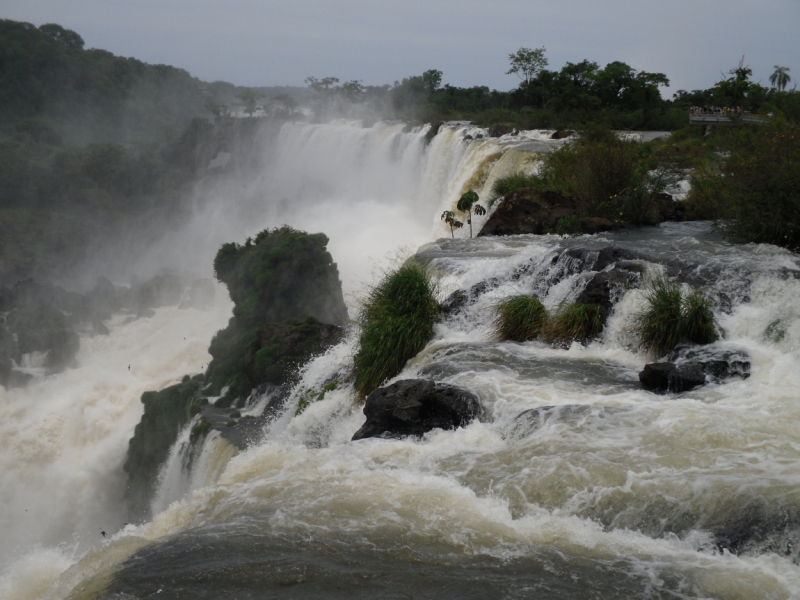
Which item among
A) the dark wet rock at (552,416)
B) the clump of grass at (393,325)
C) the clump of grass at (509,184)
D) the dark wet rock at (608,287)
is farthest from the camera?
the clump of grass at (509,184)

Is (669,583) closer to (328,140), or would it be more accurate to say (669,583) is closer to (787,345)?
(787,345)

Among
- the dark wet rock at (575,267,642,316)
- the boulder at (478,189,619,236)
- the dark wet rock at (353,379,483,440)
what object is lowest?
the dark wet rock at (353,379,483,440)

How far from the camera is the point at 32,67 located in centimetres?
7550

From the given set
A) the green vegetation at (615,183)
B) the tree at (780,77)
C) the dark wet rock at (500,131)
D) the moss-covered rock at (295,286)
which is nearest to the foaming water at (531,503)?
the green vegetation at (615,183)

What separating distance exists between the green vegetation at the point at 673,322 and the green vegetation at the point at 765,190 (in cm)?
378

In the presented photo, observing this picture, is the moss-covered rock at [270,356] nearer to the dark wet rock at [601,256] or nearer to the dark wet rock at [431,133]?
the dark wet rock at [601,256]

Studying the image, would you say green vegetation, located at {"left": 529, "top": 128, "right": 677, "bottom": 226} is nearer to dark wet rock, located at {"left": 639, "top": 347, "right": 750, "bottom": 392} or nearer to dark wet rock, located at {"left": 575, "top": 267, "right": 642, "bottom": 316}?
dark wet rock, located at {"left": 575, "top": 267, "right": 642, "bottom": 316}

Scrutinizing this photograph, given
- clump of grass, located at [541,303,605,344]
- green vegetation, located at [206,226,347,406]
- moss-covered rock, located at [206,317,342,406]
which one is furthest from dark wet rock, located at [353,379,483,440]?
green vegetation, located at [206,226,347,406]

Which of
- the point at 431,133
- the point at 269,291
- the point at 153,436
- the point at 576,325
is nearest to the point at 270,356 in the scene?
the point at 153,436

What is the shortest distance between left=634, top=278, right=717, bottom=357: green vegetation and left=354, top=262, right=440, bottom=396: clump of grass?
3.17 metres

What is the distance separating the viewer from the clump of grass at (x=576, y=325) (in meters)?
10.5

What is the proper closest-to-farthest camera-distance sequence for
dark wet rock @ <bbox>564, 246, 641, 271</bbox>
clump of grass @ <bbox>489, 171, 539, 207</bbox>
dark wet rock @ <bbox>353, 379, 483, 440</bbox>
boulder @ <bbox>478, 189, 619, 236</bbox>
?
dark wet rock @ <bbox>353, 379, 483, 440</bbox>
dark wet rock @ <bbox>564, 246, 641, 271</bbox>
boulder @ <bbox>478, 189, 619, 236</bbox>
clump of grass @ <bbox>489, 171, 539, 207</bbox>

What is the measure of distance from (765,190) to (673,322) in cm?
491

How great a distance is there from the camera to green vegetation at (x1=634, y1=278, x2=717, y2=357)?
31.6 feet
